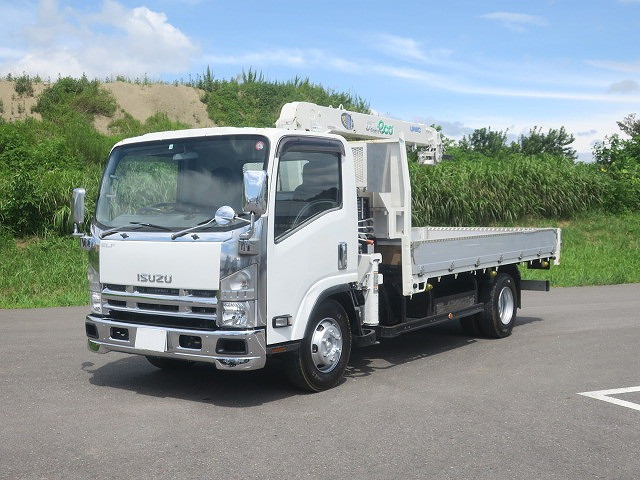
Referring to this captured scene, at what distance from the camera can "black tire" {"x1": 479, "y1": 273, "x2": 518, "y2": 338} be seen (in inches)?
412

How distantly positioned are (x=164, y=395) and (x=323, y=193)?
242 cm

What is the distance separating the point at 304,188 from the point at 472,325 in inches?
171

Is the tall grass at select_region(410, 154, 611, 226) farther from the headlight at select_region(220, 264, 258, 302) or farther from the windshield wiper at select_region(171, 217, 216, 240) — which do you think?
the headlight at select_region(220, 264, 258, 302)

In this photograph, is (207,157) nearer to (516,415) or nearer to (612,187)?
(516,415)

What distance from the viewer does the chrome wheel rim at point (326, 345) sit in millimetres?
7379

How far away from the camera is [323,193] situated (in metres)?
7.58

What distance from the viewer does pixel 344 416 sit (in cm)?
664

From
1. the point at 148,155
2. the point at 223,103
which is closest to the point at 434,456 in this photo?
the point at 148,155

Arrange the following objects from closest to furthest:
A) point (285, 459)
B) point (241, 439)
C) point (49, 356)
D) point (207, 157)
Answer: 1. point (285, 459)
2. point (241, 439)
3. point (207, 157)
4. point (49, 356)

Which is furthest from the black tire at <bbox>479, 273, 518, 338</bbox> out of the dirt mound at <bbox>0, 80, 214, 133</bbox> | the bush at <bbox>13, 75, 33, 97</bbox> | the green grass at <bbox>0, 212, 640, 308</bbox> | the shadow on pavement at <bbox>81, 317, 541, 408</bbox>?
the bush at <bbox>13, 75, 33, 97</bbox>

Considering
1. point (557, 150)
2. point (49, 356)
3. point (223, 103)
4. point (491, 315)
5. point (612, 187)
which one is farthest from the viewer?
point (557, 150)

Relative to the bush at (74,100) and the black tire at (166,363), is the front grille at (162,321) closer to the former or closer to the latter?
the black tire at (166,363)

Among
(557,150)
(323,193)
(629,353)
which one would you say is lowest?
(629,353)

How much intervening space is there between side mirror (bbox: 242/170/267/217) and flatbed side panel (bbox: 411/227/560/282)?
8.15ft
